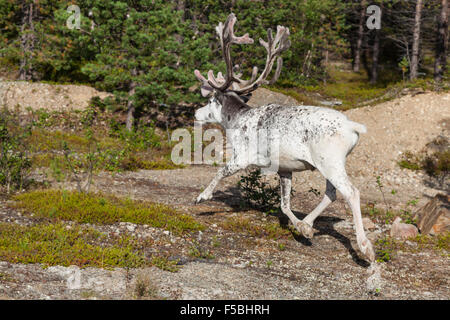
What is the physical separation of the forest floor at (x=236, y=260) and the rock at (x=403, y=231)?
0.21 meters

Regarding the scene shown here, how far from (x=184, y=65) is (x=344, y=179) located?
1416cm

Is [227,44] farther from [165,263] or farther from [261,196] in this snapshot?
[165,263]

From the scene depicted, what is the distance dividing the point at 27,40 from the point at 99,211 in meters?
16.1

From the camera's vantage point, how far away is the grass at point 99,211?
809 centimetres

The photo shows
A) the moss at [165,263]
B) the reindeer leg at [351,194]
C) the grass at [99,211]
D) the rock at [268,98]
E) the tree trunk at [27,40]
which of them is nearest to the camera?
the moss at [165,263]

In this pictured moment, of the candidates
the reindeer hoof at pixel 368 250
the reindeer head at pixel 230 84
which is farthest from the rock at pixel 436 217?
the reindeer head at pixel 230 84

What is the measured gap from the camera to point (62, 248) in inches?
260

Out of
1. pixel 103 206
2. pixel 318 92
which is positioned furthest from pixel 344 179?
pixel 318 92

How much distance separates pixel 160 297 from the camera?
5297mm

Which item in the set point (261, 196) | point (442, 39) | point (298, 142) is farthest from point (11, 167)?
point (442, 39)

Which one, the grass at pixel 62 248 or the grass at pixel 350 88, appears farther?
the grass at pixel 350 88

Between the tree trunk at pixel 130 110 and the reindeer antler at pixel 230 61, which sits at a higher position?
the reindeer antler at pixel 230 61

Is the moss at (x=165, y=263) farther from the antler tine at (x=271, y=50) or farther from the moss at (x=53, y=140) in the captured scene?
the moss at (x=53, y=140)

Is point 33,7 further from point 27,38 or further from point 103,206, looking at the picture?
point 103,206
